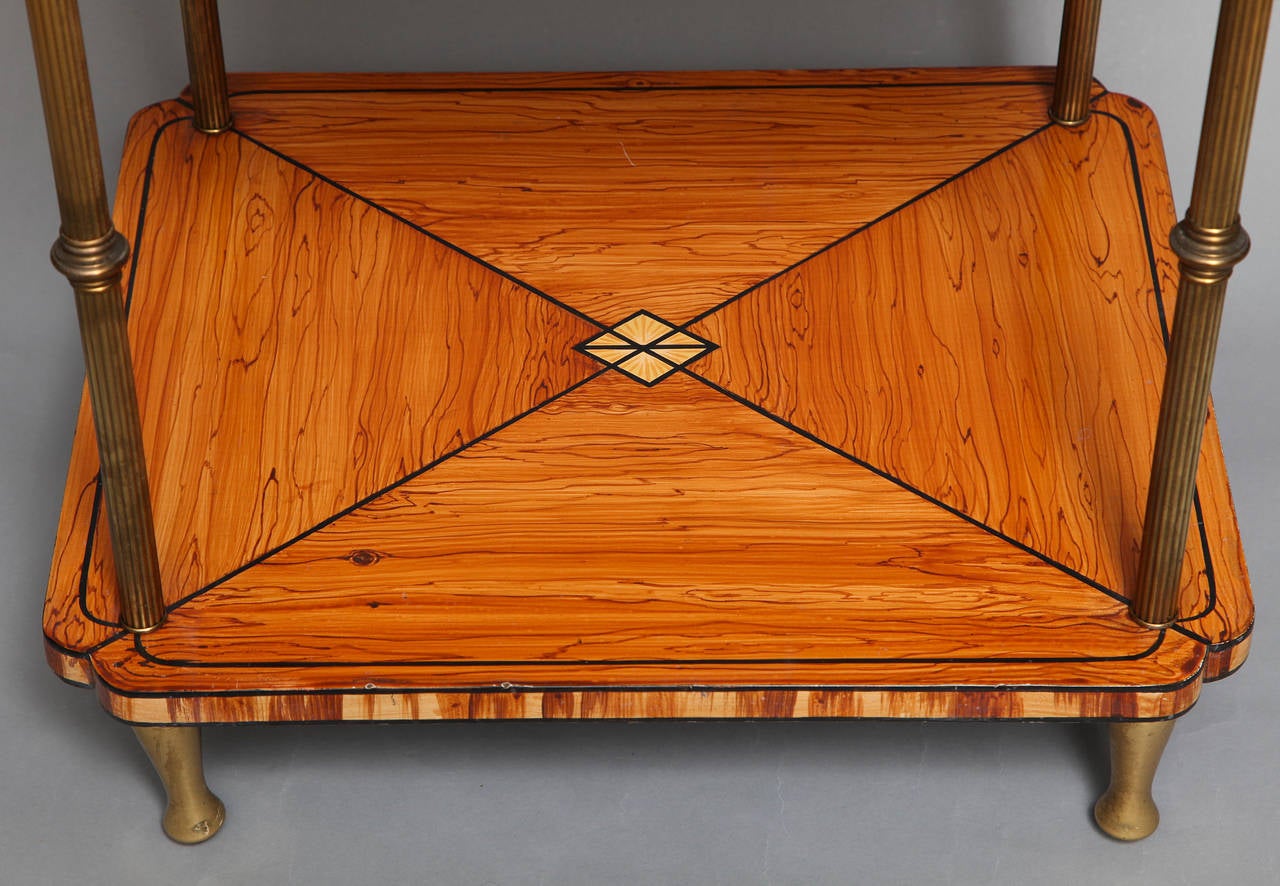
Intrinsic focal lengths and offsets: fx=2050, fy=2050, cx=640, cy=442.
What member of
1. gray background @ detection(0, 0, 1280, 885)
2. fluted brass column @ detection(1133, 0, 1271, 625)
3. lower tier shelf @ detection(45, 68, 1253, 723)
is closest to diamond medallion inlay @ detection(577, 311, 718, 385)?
lower tier shelf @ detection(45, 68, 1253, 723)

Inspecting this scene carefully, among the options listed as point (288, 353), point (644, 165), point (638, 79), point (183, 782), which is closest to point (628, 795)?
point (183, 782)

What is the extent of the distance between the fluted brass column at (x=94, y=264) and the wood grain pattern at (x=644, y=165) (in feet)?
1.56

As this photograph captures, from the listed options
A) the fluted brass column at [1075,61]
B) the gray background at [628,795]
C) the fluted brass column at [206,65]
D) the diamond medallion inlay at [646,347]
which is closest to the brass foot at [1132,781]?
the gray background at [628,795]

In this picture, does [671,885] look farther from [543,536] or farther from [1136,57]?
[1136,57]

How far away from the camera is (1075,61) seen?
5.83 feet

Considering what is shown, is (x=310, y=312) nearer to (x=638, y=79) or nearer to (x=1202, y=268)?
(x=638, y=79)

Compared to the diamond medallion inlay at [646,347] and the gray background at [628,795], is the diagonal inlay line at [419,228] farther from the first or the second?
the gray background at [628,795]

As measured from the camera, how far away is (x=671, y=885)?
149 cm

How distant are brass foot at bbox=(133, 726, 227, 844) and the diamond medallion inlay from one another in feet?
1.42

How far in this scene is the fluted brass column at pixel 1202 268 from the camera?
1.16 meters

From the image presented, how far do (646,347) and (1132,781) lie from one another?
499 mm

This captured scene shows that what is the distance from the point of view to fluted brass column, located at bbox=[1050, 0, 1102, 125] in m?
1.76

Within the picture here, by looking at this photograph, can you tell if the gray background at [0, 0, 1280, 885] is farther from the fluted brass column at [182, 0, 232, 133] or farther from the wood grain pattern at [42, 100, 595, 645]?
the fluted brass column at [182, 0, 232, 133]

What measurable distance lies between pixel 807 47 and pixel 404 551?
86 cm
